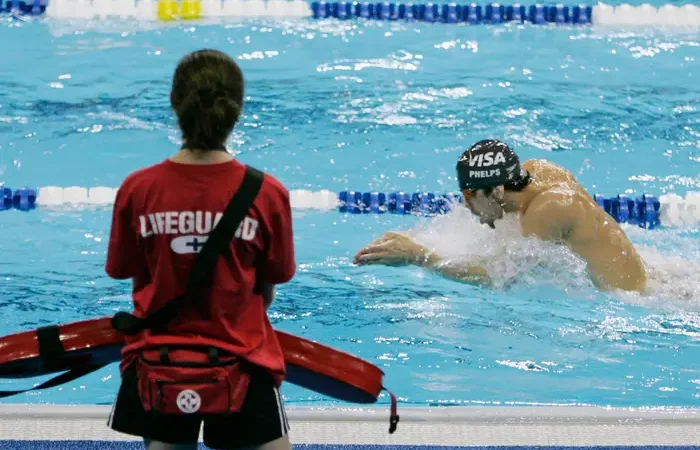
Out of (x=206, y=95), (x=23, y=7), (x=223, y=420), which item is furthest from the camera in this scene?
(x=23, y=7)

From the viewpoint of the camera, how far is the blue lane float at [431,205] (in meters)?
5.88

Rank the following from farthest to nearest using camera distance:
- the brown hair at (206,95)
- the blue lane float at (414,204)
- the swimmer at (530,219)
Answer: the blue lane float at (414,204) < the swimmer at (530,219) < the brown hair at (206,95)

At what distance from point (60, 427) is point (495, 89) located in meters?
4.85

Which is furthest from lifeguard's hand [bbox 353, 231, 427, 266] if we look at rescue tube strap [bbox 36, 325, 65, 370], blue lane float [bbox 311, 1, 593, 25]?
blue lane float [bbox 311, 1, 593, 25]

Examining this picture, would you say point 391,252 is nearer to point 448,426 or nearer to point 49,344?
point 448,426

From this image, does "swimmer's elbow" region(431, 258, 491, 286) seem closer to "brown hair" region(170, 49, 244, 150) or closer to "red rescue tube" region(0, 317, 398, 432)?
"red rescue tube" region(0, 317, 398, 432)

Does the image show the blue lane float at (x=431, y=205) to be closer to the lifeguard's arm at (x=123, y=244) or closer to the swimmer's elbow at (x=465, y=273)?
the swimmer's elbow at (x=465, y=273)

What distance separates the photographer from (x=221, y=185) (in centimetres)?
204

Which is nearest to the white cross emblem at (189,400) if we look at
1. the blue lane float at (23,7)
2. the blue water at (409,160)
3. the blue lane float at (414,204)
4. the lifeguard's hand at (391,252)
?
the blue water at (409,160)

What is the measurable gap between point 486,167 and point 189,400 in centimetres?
230

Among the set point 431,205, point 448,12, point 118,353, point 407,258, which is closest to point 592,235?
point 407,258

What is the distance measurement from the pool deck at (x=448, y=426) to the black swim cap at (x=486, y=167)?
987 mm

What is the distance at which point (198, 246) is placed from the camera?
2035 millimetres

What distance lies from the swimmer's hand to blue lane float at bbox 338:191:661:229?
146 cm
